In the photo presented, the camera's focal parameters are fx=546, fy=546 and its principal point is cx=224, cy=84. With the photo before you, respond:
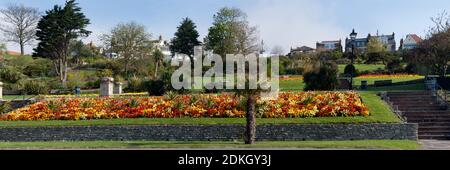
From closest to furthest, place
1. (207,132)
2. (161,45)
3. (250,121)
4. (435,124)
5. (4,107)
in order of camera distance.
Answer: (250,121), (207,132), (435,124), (4,107), (161,45)

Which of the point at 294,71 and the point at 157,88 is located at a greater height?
the point at 294,71

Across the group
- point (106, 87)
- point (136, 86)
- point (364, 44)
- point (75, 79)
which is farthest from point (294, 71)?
point (364, 44)

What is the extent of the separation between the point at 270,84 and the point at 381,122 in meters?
5.20

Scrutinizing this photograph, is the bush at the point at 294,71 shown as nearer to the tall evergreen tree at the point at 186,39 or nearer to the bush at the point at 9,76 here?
the tall evergreen tree at the point at 186,39

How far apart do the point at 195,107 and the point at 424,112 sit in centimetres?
911

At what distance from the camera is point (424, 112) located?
21.6 meters

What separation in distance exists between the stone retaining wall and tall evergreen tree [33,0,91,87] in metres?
30.8

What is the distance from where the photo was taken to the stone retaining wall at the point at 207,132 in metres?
18.6

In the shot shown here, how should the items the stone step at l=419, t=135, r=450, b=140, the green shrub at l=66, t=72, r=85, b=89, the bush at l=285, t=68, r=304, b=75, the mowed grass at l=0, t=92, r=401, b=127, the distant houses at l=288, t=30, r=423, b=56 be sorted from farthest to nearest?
the distant houses at l=288, t=30, r=423, b=56 < the bush at l=285, t=68, r=304, b=75 < the green shrub at l=66, t=72, r=85, b=89 < the mowed grass at l=0, t=92, r=401, b=127 < the stone step at l=419, t=135, r=450, b=140

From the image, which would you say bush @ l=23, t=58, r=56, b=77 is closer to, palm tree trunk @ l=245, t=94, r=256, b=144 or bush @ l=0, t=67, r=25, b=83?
bush @ l=0, t=67, r=25, b=83

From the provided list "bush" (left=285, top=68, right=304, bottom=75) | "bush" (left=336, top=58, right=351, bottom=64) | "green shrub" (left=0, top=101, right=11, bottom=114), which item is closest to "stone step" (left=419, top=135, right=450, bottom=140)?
"green shrub" (left=0, top=101, right=11, bottom=114)

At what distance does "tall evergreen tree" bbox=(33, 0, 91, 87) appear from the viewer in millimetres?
51469

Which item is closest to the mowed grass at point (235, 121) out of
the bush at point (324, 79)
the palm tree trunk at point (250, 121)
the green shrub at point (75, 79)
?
the palm tree trunk at point (250, 121)

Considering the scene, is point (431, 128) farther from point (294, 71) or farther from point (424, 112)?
point (294, 71)
